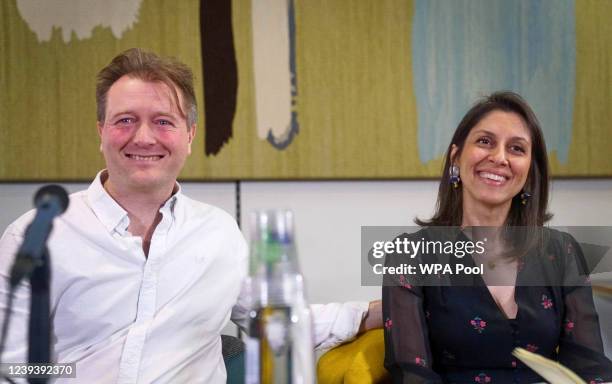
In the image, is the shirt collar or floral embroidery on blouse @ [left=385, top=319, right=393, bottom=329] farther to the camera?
floral embroidery on blouse @ [left=385, top=319, right=393, bottom=329]

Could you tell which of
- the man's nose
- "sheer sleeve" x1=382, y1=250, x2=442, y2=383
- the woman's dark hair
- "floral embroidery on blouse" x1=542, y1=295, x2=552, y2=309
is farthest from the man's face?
"floral embroidery on blouse" x1=542, y1=295, x2=552, y2=309

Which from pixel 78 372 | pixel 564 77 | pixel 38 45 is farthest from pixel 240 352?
pixel 564 77

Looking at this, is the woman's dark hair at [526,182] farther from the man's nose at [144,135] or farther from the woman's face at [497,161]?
the man's nose at [144,135]

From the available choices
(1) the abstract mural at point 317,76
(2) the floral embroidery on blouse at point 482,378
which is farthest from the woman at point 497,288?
(1) the abstract mural at point 317,76

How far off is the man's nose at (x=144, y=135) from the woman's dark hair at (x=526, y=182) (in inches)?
39.8

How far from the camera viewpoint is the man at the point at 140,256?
5.17 feet

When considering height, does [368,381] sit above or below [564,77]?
below

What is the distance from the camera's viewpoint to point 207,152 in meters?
2.68

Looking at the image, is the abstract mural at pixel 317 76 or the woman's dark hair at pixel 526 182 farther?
the abstract mural at pixel 317 76

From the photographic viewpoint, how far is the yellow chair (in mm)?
1858

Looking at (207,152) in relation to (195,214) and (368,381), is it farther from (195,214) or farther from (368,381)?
(368,381)

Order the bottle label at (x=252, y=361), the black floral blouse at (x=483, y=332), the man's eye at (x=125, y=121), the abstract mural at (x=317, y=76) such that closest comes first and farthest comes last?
1. the bottle label at (x=252, y=361)
2. the man's eye at (x=125, y=121)
3. the black floral blouse at (x=483, y=332)
4. the abstract mural at (x=317, y=76)

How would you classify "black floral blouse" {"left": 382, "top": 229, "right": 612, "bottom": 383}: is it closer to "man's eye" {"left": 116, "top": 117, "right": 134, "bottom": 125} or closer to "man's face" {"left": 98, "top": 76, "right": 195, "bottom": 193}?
"man's face" {"left": 98, "top": 76, "right": 195, "bottom": 193}

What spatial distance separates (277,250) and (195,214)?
94cm
